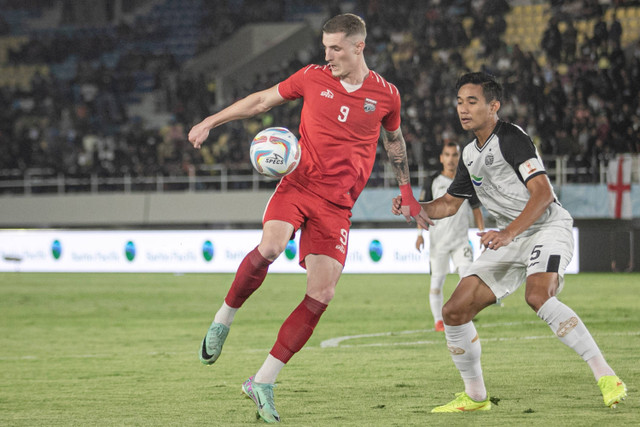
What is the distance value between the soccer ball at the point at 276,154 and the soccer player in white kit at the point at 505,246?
106cm

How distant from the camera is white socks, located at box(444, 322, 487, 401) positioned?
19.5ft

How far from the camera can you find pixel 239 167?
968 inches

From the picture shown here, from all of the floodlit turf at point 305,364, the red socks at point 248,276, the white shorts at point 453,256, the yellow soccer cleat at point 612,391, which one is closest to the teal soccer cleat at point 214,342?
the red socks at point 248,276

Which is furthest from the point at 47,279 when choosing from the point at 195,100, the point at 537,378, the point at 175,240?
the point at 537,378

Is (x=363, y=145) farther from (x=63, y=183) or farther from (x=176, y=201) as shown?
(x=63, y=183)

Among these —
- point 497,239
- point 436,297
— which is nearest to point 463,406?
point 497,239

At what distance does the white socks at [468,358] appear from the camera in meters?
5.94

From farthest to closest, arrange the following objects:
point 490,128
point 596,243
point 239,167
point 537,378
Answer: point 239,167, point 596,243, point 537,378, point 490,128

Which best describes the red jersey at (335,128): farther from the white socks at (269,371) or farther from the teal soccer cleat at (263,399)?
the teal soccer cleat at (263,399)

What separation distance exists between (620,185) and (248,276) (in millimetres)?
16047

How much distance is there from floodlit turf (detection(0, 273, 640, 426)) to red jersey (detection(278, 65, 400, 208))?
1406 millimetres

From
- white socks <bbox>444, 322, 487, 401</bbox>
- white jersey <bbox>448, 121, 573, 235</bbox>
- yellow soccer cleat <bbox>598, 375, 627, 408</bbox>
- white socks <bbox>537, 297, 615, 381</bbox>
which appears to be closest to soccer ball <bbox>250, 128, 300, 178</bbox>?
white jersey <bbox>448, 121, 573, 235</bbox>

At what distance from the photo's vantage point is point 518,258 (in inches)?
235

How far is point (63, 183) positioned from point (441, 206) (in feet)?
69.6
